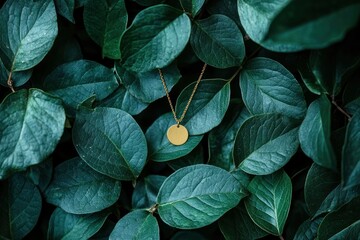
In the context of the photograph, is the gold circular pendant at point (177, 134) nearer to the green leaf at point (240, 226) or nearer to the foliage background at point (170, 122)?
the foliage background at point (170, 122)

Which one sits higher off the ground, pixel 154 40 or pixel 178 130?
pixel 154 40

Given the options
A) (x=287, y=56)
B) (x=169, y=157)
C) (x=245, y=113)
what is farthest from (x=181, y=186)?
(x=287, y=56)

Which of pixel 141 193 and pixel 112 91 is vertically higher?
pixel 112 91

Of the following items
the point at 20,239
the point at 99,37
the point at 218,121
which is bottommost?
the point at 20,239

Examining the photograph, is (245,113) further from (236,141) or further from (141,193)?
(141,193)

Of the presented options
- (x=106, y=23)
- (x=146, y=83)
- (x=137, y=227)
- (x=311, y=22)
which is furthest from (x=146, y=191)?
(x=311, y=22)

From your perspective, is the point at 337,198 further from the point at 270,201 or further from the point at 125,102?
the point at 125,102

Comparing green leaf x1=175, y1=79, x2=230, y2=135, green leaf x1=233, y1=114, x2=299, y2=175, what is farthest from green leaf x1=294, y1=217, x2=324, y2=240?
green leaf x1=175, y1=79, x2=230, y2=135
